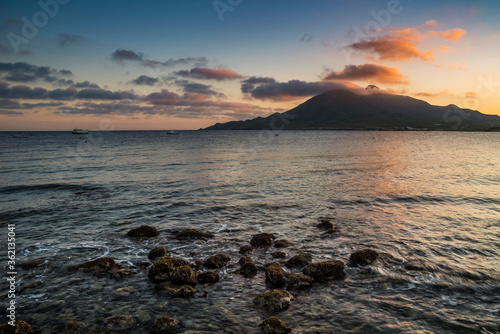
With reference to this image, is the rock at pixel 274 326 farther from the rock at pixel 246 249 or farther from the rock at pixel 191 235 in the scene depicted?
the rock at pixel 191 235

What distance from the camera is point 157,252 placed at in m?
14.1

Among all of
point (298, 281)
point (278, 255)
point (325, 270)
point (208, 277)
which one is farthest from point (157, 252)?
point (325, 270)

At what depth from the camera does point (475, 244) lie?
15.1m

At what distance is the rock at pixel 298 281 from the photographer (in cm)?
1079

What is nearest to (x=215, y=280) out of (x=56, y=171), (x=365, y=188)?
(x=365, y=188)

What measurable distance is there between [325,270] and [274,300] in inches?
130

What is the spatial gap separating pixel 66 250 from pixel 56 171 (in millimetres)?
37702

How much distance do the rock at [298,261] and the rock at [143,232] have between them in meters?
9.08

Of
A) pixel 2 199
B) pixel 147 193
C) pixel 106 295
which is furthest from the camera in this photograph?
pixel 147 193

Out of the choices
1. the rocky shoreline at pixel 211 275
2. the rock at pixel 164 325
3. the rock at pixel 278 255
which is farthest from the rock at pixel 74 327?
the rock at pixel 278 255

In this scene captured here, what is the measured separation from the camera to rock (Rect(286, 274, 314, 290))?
1079cm

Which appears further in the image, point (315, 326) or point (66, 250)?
point (66, 250)

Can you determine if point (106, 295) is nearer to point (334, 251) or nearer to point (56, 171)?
point (334, 251)

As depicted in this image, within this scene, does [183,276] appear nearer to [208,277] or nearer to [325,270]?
[208,277]
